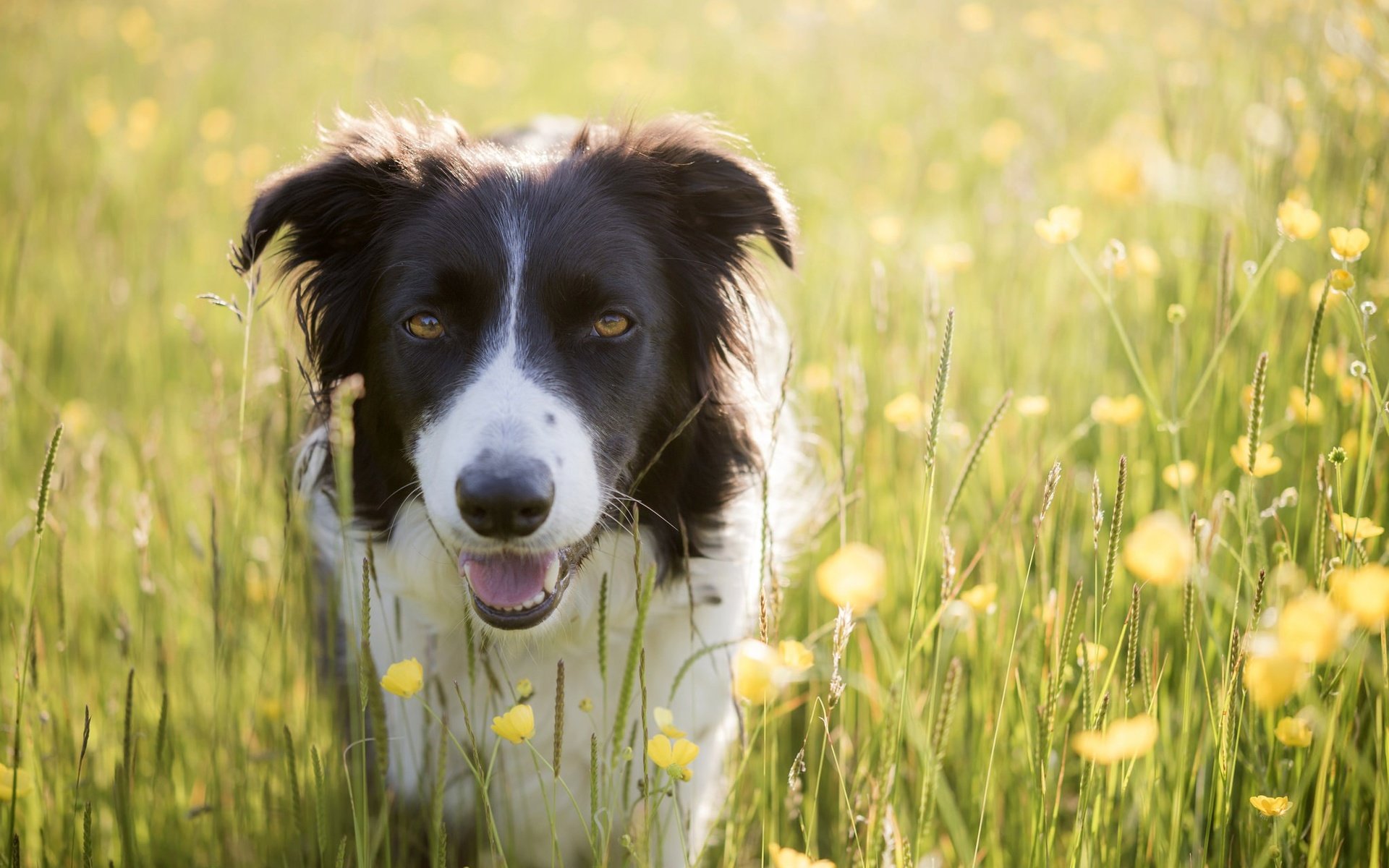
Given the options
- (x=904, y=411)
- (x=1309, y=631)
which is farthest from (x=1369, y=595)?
(x=904, y=411)

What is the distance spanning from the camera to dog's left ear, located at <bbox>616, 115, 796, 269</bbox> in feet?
7.28

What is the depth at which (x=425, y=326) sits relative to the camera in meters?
2.04

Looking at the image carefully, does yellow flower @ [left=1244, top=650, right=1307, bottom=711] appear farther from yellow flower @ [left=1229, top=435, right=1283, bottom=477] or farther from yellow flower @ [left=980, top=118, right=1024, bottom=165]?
yellow flower @ [left=980, top=118, right=1024, bottom=165]

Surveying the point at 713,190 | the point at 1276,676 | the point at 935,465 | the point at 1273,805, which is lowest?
the point at 1273,805

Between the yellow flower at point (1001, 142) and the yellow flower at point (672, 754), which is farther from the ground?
the yellow flower at point (1001, 142)

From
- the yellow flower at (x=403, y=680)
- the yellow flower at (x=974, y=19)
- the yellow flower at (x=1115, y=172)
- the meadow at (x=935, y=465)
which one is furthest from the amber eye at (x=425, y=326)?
the yellow flower at (x=974, y=19)

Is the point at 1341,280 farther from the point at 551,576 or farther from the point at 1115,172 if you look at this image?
the point at 1115,172

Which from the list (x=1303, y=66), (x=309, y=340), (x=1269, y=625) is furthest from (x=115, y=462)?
(x=1303, y=66)

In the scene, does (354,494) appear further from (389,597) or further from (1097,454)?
(1097,454)

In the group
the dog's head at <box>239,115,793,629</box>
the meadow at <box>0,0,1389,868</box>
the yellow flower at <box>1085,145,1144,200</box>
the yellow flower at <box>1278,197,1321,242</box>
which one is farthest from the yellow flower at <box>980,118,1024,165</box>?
the yellow flower at <box>1278,197,1321,242</box>

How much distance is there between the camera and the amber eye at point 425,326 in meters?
2.03

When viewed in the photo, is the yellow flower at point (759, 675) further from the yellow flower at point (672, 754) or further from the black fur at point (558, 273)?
the black fur at point (558, 273)

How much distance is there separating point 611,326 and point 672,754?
1048mm

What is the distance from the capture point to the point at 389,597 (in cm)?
231
